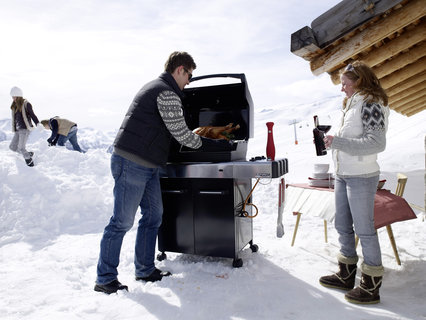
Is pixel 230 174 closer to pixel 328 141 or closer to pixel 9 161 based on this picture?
pixel 328 141

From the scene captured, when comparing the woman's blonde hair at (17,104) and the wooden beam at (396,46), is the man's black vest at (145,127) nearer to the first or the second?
the wooden beam at (396,46)

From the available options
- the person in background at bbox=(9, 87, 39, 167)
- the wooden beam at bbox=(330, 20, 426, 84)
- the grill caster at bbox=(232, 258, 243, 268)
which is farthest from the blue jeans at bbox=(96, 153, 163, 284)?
the person in background at bbox=(9, 87, 39, 167)

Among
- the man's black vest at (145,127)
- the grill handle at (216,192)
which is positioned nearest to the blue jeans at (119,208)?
the man's black vest at (145,127)

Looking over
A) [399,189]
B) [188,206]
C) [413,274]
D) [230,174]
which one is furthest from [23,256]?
[399,189]

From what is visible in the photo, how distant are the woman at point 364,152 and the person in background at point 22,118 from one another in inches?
264

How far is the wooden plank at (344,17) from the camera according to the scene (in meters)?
2.92

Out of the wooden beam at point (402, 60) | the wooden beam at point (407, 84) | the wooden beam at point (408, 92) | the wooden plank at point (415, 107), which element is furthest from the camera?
the wooden plank at point (415, 107)

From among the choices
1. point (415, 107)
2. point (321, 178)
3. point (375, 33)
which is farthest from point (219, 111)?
point (415, 107)

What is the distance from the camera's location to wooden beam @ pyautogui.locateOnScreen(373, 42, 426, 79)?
4109mm

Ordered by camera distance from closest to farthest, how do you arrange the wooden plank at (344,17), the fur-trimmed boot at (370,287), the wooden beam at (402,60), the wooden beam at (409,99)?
the fur-trimmed boot at (370,287) → the wooden plank at (344,17) → the wooden beam at (402,60) → the wooden beam at (409,99)

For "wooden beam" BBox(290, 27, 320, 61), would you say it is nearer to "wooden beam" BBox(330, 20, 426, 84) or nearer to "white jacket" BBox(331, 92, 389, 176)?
"wooden beam" BBox(330, 20, 426, 84)

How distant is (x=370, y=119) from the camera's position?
2158mm

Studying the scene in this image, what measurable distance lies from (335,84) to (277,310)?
128 inches

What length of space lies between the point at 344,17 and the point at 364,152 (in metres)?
1.67
